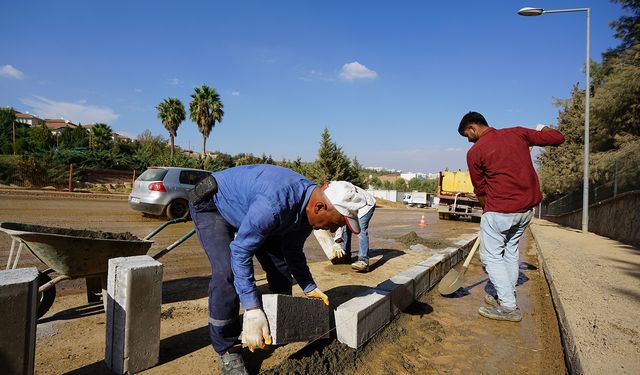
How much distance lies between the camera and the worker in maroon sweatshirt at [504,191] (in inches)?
139

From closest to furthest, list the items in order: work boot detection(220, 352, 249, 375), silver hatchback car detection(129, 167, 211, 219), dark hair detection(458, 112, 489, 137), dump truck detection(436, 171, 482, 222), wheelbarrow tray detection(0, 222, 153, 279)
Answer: work boot detection(220, 352, 249, 375) → wheelbarrow tray detection(0, 222, 153, 279) → dark hair detection(458, 112, 489, 137) → silver hatchback car detection(129, 167, 211, 219) → dump truck detection(436, 171, 482, 222)

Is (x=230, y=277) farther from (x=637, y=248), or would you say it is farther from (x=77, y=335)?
(x=637, y=248)

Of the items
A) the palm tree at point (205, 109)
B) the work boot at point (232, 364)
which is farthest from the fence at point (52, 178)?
the work boot at point (232, 364)

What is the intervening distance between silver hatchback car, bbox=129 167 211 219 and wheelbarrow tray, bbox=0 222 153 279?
22.2ft

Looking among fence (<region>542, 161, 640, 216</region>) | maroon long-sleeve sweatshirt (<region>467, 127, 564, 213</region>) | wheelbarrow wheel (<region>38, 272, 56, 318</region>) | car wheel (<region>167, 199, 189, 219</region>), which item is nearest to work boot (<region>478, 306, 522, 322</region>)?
maroon long-sleeve sweatshirt (<region>467, 127, 564, 213</region>)

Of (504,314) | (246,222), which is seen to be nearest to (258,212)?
(246,222)

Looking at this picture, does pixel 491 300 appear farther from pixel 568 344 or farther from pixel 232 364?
pixel 232 364

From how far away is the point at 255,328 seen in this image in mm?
2178

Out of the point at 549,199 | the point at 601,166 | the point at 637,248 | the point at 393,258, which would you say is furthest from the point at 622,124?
the point at 549,199

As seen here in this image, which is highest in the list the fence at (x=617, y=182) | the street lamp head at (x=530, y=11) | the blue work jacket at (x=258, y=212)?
the street lamp head at (x=530, y=11)

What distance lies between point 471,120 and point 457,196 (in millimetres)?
15161

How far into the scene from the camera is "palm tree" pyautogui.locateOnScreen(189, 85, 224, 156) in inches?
1344

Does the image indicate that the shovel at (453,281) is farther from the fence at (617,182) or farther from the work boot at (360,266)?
the fence at (617,182)

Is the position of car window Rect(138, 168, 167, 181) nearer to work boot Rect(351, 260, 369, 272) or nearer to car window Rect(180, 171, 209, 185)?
car window Rect(180, 171, 209, 185)
